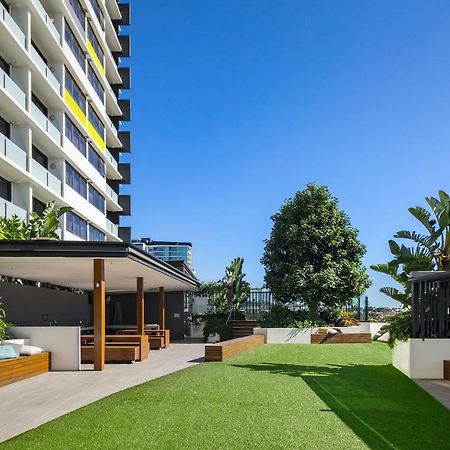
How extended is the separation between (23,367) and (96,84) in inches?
1267

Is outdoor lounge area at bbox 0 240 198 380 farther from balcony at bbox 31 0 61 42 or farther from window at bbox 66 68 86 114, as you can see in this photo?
window at bbox 66 68 86 114

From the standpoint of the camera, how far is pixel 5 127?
27.2 m

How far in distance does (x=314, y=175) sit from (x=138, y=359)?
16.5m

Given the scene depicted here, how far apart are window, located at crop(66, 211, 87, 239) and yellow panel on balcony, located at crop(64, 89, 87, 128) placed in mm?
6018

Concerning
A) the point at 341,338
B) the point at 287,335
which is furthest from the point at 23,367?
the point at 341,338

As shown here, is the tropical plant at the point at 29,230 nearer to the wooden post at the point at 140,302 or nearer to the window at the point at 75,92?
the wooden post at the point at 140,302

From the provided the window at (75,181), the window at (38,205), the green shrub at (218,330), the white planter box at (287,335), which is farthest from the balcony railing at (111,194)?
the white planter box at (287,335)

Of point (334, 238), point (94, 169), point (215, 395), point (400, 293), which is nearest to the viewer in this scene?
point (215, 395)

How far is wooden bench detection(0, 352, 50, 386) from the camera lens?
12.8 metres

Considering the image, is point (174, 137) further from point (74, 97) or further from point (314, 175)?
point (74, 97)

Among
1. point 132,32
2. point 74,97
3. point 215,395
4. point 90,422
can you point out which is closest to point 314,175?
point 74,97

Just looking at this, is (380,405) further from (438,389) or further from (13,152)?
(13,152)

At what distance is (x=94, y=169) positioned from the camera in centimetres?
4156

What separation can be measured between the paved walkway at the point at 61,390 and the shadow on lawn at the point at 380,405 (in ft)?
10.7
